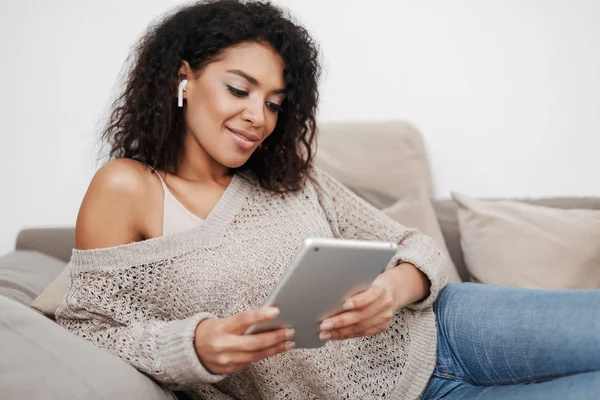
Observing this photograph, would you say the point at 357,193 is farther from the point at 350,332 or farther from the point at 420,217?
the point at 350,332

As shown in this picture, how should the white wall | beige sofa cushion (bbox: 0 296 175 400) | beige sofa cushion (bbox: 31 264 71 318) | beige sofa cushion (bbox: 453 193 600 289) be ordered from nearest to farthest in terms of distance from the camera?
beige sofa cushion (bbox: 0 296 175 400) → beige sofa cushion (bbox: 31 264 71 318) → beige sofa cushion (bbox: 453 193 600 289) → the white wall

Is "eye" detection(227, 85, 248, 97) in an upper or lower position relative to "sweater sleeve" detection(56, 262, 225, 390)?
upper

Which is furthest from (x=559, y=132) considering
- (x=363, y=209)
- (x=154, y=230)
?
(x=154, y=230)

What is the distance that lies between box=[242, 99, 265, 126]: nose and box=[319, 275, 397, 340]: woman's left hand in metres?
0.40

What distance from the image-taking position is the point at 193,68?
127 centimetres

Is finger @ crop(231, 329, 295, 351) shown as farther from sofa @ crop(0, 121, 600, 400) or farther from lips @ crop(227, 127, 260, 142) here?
lips @ crop(227, 127, 260, 142)

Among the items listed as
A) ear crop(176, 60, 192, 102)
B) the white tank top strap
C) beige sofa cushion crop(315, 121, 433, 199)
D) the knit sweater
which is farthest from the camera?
beige sofa cushion crop(315, 121, 433, 199)

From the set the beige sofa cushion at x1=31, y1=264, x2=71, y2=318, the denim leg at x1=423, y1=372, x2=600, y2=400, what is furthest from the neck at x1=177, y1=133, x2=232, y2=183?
the denim leg at x1=423, y1=372, x2=600, y2=400

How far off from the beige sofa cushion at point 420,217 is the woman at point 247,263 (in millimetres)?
397

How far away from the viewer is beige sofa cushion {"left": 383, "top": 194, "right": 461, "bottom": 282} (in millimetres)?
1734

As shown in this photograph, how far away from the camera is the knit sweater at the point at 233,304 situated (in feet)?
3.33

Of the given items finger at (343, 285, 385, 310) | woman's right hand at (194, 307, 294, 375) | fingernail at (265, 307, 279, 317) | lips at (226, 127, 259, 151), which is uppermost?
lips at (226, 127, 259, 151)

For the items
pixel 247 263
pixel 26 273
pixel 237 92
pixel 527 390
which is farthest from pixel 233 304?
pixel 26 273

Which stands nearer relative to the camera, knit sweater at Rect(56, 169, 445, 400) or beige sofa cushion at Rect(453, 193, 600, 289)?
knit sweater at Rect(56, 169, 445, 400)
